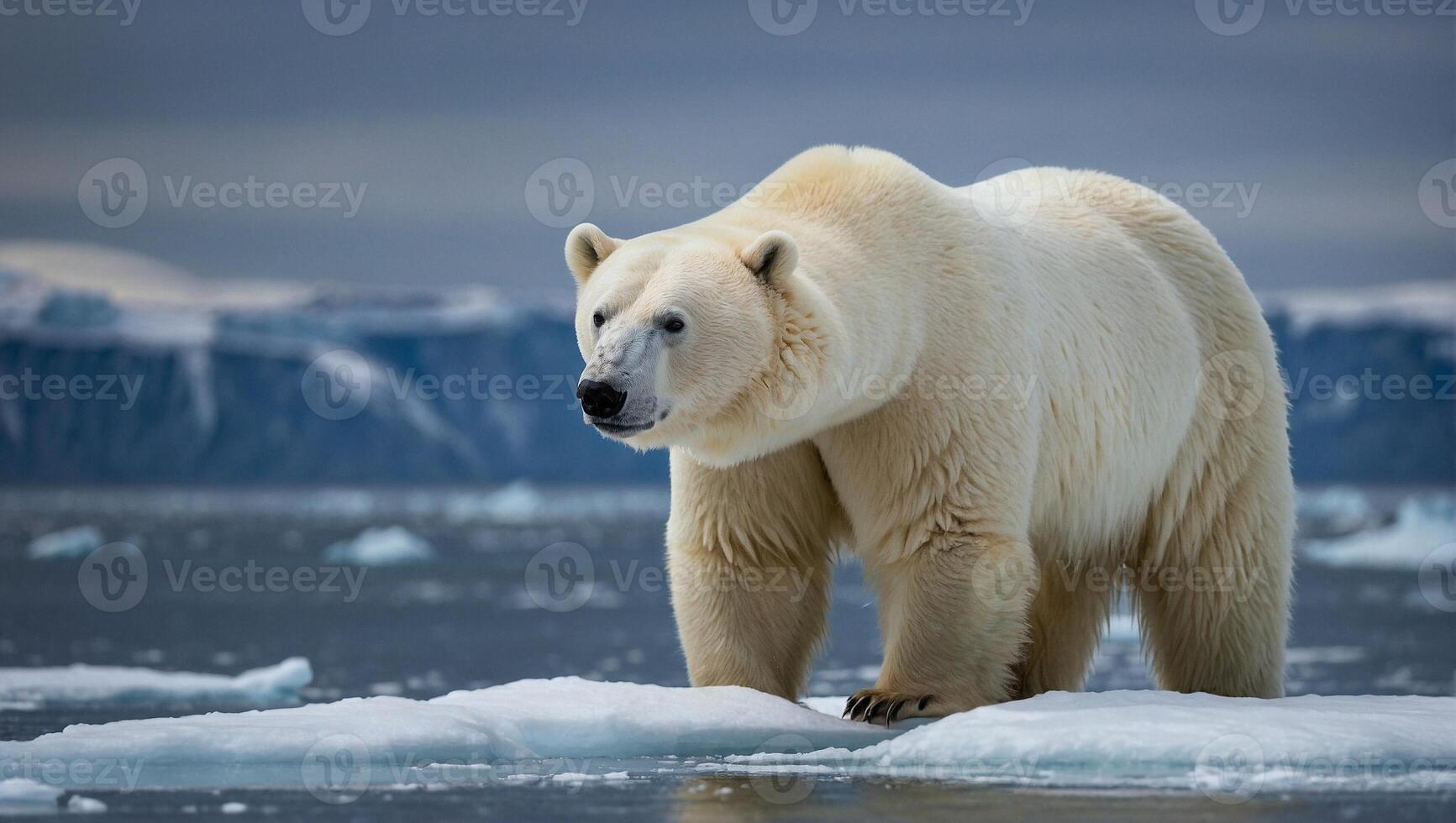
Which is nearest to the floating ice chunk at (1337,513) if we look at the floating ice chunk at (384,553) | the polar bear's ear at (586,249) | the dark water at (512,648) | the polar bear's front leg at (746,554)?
the dark water at (512,648)

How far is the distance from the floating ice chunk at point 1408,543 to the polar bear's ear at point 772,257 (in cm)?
2579

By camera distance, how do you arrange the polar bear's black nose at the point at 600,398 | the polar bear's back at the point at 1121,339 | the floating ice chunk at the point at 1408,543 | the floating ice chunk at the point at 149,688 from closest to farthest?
the polar bear's black nose at the point at 600,398
the polar bear's back at the point at 1121,339
the floating ice chunk at the point at 149,688
the floating ice chunk at the point at 1408,543

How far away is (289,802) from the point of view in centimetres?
462

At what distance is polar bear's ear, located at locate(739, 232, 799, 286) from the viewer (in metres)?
5.49

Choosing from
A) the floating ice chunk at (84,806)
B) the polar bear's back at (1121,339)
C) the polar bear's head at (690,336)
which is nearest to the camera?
the floating ice chunk at (84,806)

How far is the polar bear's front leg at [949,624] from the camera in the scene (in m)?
5.89

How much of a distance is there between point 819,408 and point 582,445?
537 ft

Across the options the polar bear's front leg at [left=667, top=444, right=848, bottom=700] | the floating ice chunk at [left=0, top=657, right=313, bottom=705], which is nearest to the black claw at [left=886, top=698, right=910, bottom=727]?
the polar bear's front leg at [left=667, top=444, right=848, bottom=700]

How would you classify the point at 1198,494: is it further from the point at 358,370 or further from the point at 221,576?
the point at 358,370

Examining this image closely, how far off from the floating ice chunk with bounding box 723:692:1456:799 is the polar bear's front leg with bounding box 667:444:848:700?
718 mm

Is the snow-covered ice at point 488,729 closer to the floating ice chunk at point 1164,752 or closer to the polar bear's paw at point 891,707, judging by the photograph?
the polar bear's paw at point 891,707

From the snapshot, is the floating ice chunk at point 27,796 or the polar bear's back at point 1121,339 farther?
the polar bear's back at point 1121,339

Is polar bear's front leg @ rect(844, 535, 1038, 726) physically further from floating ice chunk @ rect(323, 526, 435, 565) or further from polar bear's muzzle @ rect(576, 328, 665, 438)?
floating ice chunk @ rect(323, 526, 435, 565)

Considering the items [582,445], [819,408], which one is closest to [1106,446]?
[819,408]
